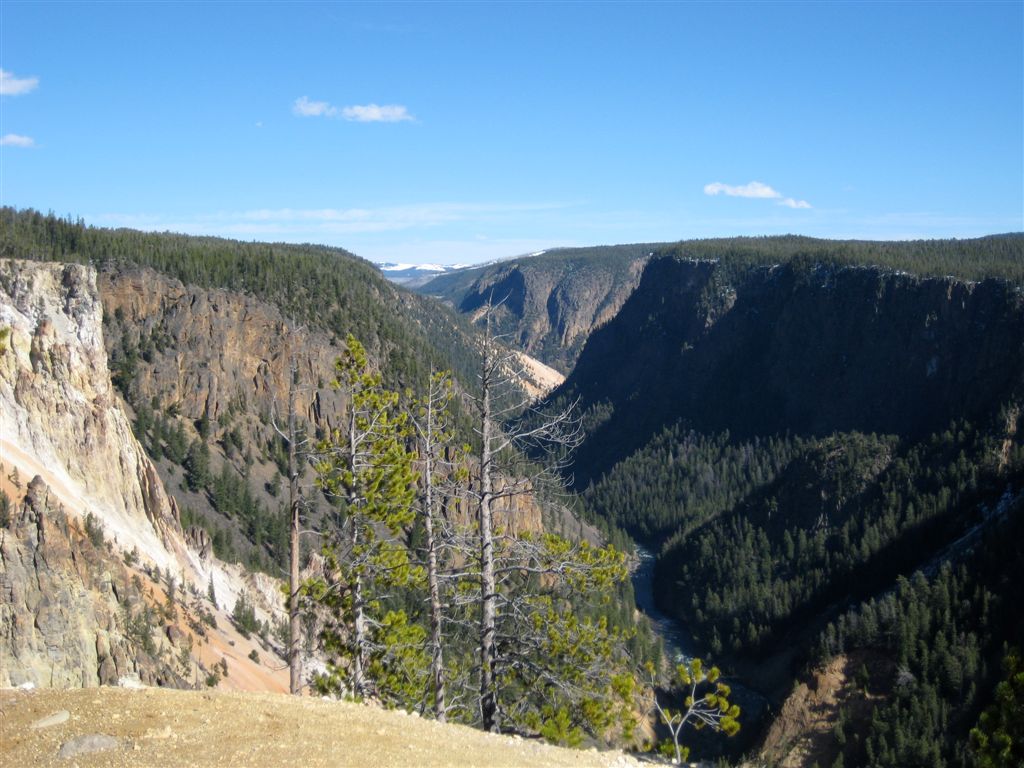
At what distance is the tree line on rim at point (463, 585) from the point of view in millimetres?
16844

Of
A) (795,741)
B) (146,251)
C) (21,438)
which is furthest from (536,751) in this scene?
(146,251)

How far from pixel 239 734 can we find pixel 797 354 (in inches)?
4981

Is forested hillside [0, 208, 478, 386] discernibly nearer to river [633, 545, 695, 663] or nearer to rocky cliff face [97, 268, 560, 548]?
rocky cliff face [97, 268, 560, 548]

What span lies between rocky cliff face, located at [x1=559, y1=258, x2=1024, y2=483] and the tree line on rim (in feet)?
251

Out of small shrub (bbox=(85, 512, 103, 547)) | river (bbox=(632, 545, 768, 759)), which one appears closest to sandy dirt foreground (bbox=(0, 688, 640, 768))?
small shrub (bbox=(85, 512, 103, 547))

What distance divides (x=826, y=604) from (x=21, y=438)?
59851mm

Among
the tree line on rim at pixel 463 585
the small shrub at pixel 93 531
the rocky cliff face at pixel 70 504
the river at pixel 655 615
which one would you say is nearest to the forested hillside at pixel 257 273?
the rocky cliff face at pixel 70 504

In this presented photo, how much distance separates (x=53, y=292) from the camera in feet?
146

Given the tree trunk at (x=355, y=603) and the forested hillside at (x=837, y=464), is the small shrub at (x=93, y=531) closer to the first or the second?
the tree trunk at (x=355, y=603)

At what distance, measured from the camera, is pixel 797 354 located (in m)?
133

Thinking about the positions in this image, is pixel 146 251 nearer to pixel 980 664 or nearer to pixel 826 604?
pixel 826 604

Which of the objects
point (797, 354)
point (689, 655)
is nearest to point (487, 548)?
point (689, 655)

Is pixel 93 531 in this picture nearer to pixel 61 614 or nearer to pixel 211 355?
pixel 61 614

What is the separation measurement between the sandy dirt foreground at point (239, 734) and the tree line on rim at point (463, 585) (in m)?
1.61
